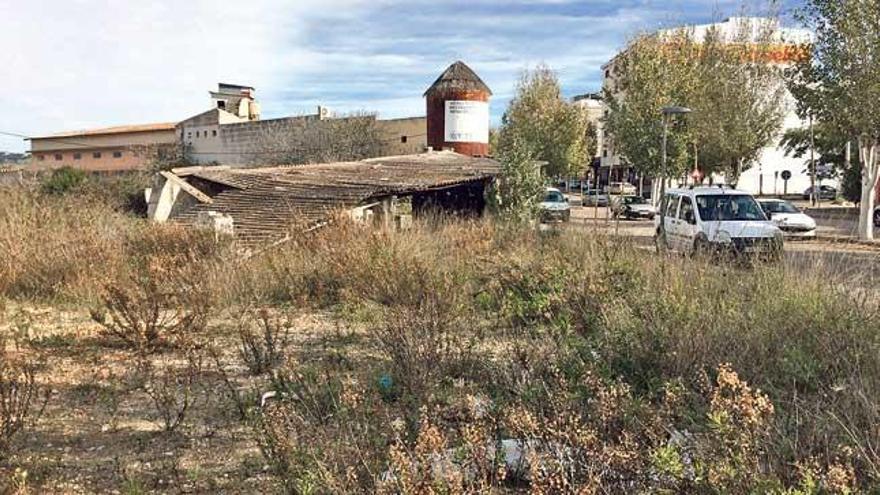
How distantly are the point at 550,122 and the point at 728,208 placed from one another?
3046 centimetres

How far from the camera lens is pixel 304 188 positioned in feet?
58.7

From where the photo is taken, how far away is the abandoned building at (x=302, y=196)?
48.1 ft

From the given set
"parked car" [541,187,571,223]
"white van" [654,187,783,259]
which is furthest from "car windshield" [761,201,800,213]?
"white van" [654,187,783,259]

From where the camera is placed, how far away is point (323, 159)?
38.1m

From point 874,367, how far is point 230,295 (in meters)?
8.95

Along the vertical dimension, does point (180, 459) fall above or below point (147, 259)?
below

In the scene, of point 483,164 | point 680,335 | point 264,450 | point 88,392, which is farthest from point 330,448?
point 483,164

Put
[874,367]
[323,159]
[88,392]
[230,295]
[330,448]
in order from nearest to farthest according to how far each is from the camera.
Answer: [330,448]
[874,367]
[88,392]
[230,295]
[323,159]

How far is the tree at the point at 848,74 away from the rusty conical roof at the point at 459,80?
17915 millimetres

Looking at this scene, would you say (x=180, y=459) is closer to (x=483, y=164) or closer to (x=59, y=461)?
(x=59, y=461)

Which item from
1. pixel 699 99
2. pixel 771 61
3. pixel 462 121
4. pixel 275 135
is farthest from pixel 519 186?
pixel 275 135

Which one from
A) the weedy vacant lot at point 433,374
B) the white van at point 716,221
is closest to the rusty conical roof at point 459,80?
the white van at point 716,221

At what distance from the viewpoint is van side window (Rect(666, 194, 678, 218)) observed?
16.2 m

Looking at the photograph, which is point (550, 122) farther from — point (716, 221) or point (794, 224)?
point (716, 221)
